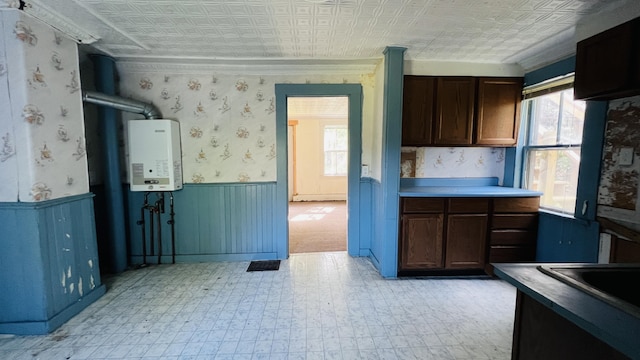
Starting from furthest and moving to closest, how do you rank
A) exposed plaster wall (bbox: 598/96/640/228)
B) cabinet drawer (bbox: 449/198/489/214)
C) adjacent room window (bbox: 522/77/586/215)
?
cabinet drawer (bbox: 449/198/489/214)
adjacent room window (bbox: 522/77/586/215)
exposed plaster wall (bbox: 598/96/640/228)

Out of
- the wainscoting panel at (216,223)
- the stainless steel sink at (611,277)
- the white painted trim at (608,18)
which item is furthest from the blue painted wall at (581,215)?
the wainscoting panel at (216,223)

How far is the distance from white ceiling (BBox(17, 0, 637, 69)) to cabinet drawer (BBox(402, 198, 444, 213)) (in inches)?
58.8

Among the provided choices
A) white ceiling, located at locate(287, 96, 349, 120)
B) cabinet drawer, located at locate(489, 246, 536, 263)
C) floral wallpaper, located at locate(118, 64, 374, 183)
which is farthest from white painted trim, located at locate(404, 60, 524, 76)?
white ceiling, located at locate(287, 96, 349, 120)

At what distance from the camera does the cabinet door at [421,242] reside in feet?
9.41

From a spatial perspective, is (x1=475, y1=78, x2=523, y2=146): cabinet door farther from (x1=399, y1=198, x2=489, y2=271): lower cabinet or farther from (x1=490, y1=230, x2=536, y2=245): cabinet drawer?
(x1=490, y1=230, x2=536, y2=245): cabinet drawer

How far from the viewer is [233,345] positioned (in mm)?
1892

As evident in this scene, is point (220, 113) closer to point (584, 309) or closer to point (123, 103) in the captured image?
point (123, 103)

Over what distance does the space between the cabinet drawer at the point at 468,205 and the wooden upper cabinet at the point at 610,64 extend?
4.12 feet

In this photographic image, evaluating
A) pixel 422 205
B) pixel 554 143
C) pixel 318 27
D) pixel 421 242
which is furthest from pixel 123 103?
pixel 554 143

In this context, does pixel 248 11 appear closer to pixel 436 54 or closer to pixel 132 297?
pixel 436 54

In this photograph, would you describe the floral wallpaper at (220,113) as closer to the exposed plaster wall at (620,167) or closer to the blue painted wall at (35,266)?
the blue painted wall at (35,266)

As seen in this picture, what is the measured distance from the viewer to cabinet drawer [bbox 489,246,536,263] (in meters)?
2.91

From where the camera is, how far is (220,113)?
3271 mm

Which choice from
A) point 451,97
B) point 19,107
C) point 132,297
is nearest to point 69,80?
point 19,107
